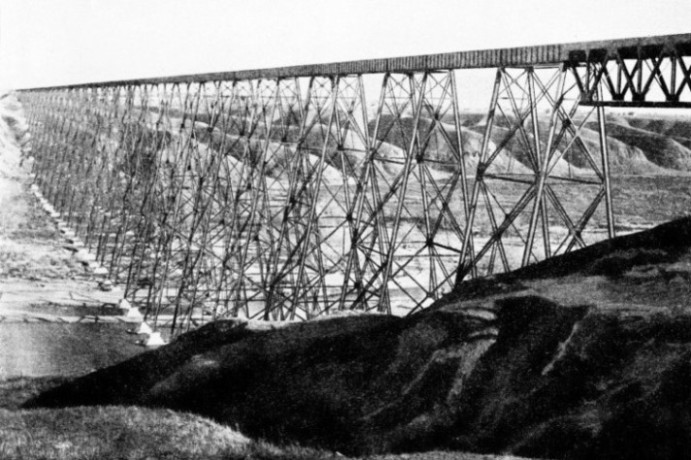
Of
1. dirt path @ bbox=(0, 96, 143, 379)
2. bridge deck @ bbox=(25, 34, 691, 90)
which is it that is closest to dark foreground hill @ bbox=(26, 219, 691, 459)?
bridge deck @ bbox=(25, 34, 691, 90)

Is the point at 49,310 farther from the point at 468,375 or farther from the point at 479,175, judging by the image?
the point at 468,375

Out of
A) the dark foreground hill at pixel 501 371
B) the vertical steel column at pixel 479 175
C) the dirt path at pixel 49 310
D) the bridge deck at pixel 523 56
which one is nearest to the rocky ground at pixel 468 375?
the dark foreground hill at pixel 501 371

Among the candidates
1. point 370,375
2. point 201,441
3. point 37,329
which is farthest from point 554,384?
point 37,329

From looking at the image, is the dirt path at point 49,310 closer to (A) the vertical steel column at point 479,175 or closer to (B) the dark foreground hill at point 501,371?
(B) the dark foreground hill at point 501,371

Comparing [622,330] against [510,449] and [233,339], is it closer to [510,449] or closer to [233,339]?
[510,449]

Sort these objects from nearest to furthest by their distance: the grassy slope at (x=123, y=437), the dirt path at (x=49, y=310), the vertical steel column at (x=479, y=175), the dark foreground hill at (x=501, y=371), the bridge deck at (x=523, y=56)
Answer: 1. the dark foreground hill at (x=501, y=371)
2. the grassy slope at (x=123, y=437)
3. the bridge deck at (x=523, y=56)
4. the vertical steel column at (x=479, y=175)
5. the dirt path at (x=49, y=310)
